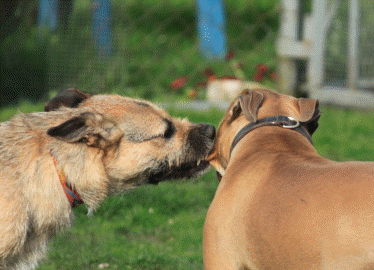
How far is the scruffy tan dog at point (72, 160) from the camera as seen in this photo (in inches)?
136

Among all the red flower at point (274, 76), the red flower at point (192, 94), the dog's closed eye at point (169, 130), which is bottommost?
the red flower at point (192, 94)

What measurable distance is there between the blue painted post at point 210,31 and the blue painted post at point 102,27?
85.2 inches

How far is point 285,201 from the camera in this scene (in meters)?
2.92

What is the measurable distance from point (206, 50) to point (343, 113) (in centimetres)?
309

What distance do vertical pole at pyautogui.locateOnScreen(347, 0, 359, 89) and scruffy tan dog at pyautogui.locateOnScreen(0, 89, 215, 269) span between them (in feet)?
16.2

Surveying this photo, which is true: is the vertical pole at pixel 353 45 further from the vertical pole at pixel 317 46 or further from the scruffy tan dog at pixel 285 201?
the scruffy tan dog at pixel 285 201

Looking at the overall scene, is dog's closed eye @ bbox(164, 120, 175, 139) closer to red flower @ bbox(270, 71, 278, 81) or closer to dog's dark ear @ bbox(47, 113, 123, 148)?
dog's dark ear @ bbox(47, 113, 123, 148)

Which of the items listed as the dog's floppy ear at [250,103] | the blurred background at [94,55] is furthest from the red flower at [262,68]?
the dog's floppy ear at [250,103]

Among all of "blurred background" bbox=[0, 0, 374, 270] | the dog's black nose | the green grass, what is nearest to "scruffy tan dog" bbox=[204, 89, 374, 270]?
the dog's black nose

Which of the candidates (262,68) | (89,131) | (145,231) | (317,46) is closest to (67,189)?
(89,131)

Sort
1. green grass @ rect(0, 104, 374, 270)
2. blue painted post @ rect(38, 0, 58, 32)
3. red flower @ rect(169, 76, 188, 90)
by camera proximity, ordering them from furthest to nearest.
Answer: red flower @ rect(169, 76, 188, 90) → blue painted post @ rect(38, 0, 58, 32) → green grass @ rect(0, 104, 374, 270)

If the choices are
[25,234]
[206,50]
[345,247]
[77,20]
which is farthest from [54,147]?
[206,50]

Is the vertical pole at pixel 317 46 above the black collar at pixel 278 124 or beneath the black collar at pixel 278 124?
beneath

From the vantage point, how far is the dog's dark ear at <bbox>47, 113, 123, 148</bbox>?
10.9 ft
